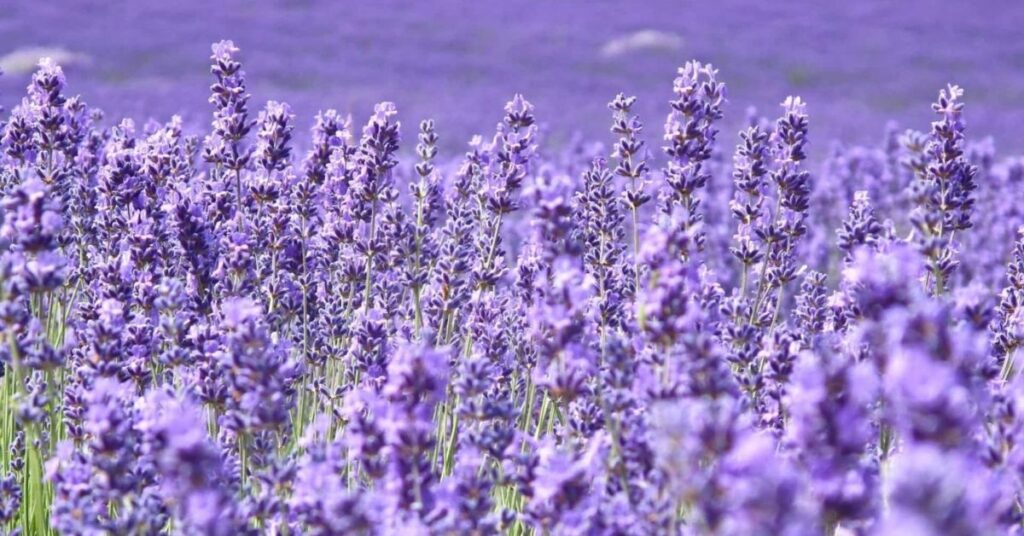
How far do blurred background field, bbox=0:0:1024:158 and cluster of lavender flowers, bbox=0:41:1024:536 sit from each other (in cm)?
1060

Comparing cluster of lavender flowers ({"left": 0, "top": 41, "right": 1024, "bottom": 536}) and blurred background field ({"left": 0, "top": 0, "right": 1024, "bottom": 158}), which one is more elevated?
blurred background field ({"left": 0, "top": 0, "right": 1024, "bottom": 158})

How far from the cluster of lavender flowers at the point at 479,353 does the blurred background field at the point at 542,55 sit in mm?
10603

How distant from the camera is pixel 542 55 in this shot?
22.0 meters

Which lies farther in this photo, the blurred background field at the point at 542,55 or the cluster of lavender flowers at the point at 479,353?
the blurred background field at the point at 542,55

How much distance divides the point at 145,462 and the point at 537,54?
67.2 feet

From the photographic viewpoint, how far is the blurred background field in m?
17.0

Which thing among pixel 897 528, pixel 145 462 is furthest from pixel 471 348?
pixel 897 528

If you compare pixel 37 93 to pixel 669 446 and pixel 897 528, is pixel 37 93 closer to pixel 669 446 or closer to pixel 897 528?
pixel 669 446

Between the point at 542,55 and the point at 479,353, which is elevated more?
the point at 542,55

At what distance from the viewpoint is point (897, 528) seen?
1.03 metres

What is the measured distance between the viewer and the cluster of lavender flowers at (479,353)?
1.40 metres

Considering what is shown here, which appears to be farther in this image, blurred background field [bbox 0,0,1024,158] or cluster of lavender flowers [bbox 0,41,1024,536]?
blurred background field [bbox 0,0,1024,158]

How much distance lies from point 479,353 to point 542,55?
1949 cm

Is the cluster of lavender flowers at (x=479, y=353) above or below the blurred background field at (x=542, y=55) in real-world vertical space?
below
